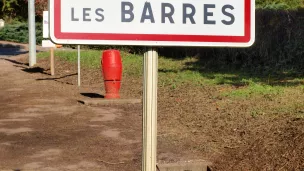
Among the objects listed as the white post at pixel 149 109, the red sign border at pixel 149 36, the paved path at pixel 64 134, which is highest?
the red sign border at pixel 149 36

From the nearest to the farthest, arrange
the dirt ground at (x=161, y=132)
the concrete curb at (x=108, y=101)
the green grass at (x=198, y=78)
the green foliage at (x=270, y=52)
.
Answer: the dirt ground at (x=161, y=132), the green grass at (x=198, y=78), the concrete curb at (x=108, y=101), the green foliage at (x=270, y=52)

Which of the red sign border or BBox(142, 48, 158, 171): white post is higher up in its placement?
the red sign border

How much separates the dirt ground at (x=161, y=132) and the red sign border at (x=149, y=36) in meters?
3.61

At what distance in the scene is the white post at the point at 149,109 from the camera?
292cm

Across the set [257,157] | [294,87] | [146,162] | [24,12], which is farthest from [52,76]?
[24,12]

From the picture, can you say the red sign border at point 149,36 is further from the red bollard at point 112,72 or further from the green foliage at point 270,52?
the green foliage at point 270,52

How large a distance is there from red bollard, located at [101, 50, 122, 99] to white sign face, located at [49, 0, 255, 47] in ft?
32.6

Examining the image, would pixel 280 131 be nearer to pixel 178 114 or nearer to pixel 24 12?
pixel 178 114

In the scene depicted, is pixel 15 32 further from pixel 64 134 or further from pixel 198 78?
pixel 64 134

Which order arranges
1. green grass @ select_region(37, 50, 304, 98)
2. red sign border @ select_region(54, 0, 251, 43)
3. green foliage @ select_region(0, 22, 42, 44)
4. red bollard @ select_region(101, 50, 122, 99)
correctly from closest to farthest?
1. red sign border @ select_region(54, 0, 251, 43)
2. green grass @ select_region(37, 50, 304, 98)
3. red bollard @ select_region(101, 50, 122, 99)
4. green foliage @ select_region(0, 22, 42, 44)

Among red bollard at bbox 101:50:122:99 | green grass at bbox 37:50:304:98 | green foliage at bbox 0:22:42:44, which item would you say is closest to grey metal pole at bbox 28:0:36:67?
green grass at bbox 37:50:304:98

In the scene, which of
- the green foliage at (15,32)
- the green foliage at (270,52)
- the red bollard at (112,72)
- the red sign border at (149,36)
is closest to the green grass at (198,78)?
the green foliage at (270,52)

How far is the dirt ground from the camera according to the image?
23.6 feet

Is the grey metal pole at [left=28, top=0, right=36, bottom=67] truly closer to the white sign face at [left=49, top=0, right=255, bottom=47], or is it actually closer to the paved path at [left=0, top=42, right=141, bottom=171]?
the paved path at [left=0, top=42, right=141, bottom=171]
